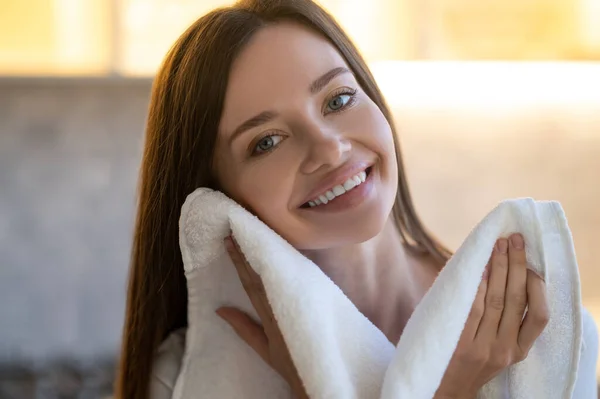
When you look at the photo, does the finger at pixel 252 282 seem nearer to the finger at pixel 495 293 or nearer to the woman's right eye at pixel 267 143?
the woman's right eye at pixel 267 143

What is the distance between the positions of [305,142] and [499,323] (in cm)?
27

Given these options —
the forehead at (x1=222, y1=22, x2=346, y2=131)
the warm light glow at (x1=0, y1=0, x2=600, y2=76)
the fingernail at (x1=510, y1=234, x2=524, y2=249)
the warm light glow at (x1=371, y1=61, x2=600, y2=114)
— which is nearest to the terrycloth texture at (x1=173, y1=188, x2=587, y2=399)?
the fingernail at (x1=510, y1=234, x2=524, y2=249)

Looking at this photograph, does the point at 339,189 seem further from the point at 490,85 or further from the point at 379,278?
the point at 490,85

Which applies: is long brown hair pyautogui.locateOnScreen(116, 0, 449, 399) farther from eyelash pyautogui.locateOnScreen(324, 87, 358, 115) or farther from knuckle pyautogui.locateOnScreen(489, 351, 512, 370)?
knuckle pyautogui.locateOnScreen(489, 351, 512, 370)

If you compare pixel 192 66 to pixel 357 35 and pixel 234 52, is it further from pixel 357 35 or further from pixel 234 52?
pixel 357 35

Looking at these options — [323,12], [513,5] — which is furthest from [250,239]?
[513,5]

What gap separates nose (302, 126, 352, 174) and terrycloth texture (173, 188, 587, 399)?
0.09m

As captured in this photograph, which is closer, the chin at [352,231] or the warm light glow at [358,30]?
the chin at [352,231]

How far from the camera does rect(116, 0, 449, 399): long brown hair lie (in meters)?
0.81

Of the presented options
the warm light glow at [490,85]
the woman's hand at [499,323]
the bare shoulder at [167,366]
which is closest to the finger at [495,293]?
the woman's hand at [499,323]

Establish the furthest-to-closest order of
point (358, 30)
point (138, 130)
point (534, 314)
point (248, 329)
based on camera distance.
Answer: point (138, 130), point (358, 30), point (248, 329), point (534, 314)

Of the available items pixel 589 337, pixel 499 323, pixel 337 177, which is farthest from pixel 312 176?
pixel 589 337

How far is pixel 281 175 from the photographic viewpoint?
0.79 m

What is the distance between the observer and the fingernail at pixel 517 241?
29.5 inches
